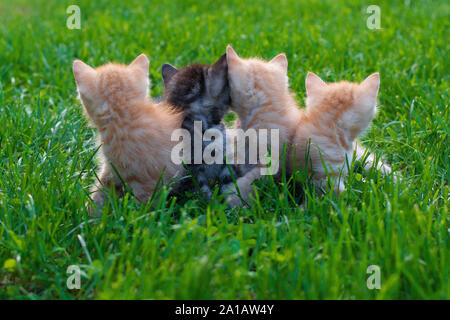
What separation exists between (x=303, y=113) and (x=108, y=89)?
1.12 metres

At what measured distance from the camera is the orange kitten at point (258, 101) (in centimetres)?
285

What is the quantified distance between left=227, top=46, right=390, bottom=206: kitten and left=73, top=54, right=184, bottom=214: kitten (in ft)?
1.45

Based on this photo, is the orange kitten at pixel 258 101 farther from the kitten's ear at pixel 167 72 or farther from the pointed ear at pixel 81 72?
the pointed ear at pixel 81 72

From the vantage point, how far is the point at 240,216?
2607 millimetres

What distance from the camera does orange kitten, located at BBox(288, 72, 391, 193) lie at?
275cm

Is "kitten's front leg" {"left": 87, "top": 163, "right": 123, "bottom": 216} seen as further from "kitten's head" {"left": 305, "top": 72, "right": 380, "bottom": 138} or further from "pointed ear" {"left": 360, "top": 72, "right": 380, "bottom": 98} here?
"pointed ear" {"left": 360, "top": 72, "right": 380, "bottom": 98}

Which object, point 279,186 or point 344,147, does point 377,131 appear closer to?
point 344,147

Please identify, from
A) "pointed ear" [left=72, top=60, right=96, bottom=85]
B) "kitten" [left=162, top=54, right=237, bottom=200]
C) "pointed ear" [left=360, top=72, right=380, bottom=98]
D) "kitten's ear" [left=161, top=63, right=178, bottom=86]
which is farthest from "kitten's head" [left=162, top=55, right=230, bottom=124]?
"pointed ear" [left=360, top=72, right=380, bottom=98]

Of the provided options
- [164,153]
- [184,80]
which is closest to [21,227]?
[164,153]

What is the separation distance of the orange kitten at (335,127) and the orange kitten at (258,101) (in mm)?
112

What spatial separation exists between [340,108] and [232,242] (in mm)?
1063

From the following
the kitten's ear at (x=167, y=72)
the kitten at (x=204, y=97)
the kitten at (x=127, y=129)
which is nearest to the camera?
the kitten at (x=127, y=129)

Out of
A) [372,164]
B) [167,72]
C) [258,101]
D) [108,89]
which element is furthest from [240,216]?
[167,72]

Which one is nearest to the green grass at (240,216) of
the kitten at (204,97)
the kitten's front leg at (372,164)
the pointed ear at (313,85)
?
the kitten's front leg at (372,164)
